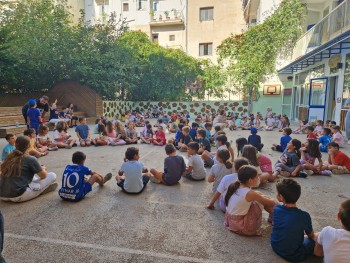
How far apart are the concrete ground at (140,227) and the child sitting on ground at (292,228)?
161 mm

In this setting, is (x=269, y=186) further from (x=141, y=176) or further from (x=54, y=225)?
(x=54, y=225)

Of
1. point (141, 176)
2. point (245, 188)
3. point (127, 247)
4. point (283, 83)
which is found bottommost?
point (127, 247)

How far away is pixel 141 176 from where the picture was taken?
4.75 m

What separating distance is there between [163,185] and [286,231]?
111 inches

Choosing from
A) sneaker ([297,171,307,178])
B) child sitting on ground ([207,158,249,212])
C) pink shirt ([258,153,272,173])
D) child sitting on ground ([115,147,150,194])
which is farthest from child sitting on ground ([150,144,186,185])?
sneaker ([297,171,307,178])

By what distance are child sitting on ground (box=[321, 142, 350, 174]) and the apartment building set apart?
4.86 m

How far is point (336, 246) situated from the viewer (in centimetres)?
237

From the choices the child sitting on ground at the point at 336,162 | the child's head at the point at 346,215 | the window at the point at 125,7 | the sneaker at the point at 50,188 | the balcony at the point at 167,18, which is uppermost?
the window at the point at 125,7

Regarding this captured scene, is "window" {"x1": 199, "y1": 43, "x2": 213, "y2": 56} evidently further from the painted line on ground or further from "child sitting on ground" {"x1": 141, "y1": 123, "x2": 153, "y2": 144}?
the painted line on ground

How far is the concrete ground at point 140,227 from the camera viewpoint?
9.50 ft

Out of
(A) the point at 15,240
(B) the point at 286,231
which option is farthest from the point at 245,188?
(A) the point at 15,240

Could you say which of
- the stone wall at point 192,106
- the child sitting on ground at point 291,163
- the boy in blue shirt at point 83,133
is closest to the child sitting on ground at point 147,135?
the boy in blue shirt at point 83,133

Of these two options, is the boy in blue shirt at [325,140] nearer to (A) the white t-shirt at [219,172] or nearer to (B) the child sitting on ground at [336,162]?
(B) the child sitting on ground at [336,162]

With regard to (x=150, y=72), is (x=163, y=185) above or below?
below
